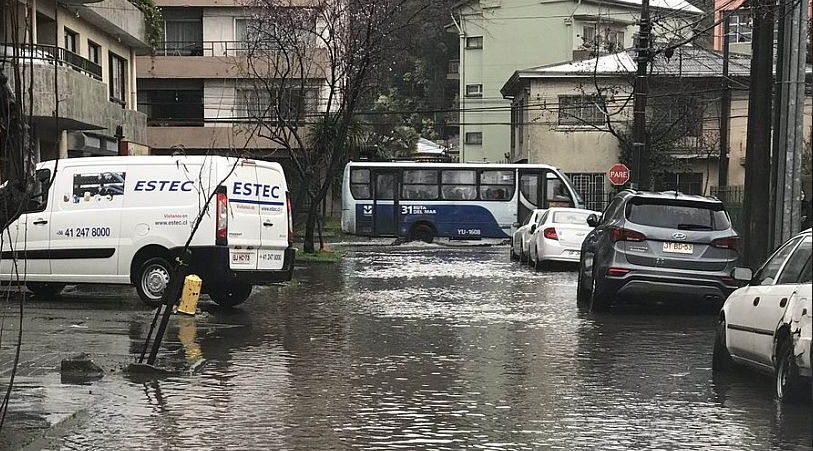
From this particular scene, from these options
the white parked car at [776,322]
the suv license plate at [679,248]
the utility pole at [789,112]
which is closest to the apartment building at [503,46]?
the utility pole at [789,112]

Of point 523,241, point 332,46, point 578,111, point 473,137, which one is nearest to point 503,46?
point 473,137

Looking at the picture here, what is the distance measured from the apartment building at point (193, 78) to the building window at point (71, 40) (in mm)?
20907

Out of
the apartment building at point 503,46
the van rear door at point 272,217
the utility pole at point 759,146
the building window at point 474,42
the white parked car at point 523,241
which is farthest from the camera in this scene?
the building window at point 474,42

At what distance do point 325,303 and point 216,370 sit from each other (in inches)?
303

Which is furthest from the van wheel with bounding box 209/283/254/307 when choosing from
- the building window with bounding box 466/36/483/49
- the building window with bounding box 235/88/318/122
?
the building window with bounding box 466/36/483/49

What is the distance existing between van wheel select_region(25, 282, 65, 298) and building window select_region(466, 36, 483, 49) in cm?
4835

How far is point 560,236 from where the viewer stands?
28.2 meters

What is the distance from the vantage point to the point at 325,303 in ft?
63.3

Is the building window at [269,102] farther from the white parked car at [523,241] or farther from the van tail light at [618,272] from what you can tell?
the van tail light at [618,272]

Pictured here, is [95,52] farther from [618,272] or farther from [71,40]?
[618,272]

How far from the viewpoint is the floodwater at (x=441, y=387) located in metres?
8.45

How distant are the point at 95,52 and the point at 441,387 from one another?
24302mm

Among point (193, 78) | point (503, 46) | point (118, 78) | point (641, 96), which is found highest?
point (503, 46)

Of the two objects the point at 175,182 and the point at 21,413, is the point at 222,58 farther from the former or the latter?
the point at 21,413
